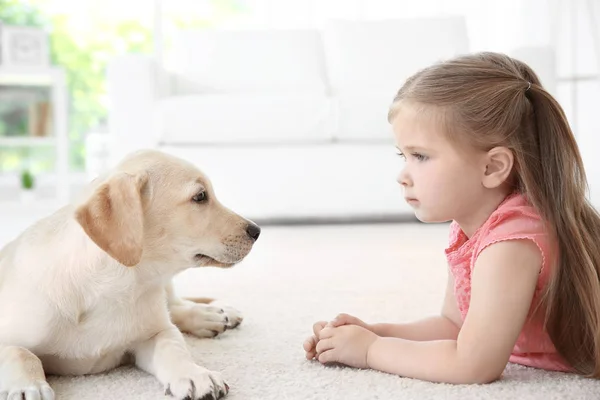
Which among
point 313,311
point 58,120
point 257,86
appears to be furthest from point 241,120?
point 313,311

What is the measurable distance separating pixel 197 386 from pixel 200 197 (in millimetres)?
406

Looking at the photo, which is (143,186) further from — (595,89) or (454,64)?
(595,89)

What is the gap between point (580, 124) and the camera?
18.1ft

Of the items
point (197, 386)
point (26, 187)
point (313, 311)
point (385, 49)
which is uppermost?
point (385, 49)

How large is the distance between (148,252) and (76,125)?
557cm

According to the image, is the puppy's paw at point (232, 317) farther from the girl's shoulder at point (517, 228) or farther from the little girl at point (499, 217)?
the girl's shoulder at point (517, 228)

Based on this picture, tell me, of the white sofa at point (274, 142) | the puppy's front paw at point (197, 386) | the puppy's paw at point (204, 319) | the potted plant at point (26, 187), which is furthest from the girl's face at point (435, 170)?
the potted plant at point (26, 187)

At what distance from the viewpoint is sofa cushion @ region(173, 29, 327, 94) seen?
187 inches

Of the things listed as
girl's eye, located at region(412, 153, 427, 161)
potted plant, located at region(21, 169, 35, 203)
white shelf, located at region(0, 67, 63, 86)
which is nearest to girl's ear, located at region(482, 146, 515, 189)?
girl's eye, located at region(412, 153, 427, 161)

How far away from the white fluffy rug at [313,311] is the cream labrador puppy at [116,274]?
51 millimetres

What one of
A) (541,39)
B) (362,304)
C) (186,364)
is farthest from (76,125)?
(186,364)

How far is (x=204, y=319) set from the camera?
1621mm

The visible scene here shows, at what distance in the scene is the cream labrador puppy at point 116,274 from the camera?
1.21 meters

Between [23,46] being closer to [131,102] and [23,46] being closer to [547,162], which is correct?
[131,102]
